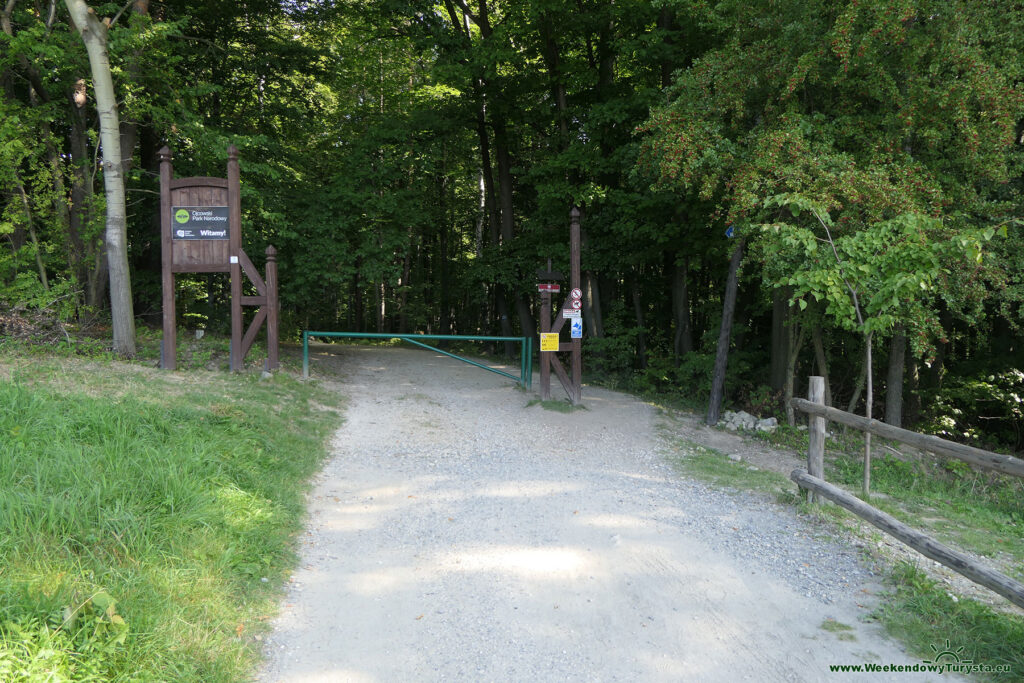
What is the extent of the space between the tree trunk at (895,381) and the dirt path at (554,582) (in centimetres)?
536

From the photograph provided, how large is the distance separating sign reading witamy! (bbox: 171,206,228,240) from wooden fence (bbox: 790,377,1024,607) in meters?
8.78

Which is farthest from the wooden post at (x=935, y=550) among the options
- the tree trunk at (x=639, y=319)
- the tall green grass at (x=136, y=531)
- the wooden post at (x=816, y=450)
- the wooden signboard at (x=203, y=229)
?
the tree trunk at (x=639, y=319)

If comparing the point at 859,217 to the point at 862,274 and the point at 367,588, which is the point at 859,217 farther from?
the point at 367,588

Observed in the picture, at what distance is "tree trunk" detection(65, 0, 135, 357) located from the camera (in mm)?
9625

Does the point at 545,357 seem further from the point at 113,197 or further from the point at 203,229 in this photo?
the point at 113,197

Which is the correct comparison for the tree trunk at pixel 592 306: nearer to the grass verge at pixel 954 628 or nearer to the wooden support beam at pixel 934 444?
the wooden support beam at pixel 934 444

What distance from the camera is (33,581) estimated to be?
120 inches

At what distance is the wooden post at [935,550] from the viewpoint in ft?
11.2

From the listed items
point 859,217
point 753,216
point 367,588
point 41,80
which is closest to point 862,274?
point 859,217

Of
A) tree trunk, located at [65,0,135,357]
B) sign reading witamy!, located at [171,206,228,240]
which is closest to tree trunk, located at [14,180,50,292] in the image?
tree trunk, located at [65,0,135,357]

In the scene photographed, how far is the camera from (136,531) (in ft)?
12.3

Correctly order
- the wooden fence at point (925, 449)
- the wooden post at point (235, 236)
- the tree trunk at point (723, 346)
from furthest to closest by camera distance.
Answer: the tree trunk at point (723, 346) < the wooden post at point (235, 236) < the wooden fence at point (925, 449)

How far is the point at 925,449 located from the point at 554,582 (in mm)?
3063

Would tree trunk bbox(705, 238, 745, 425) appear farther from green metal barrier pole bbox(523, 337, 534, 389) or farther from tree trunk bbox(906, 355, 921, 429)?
tree trunk bbox(906, 355, 921, 429)
